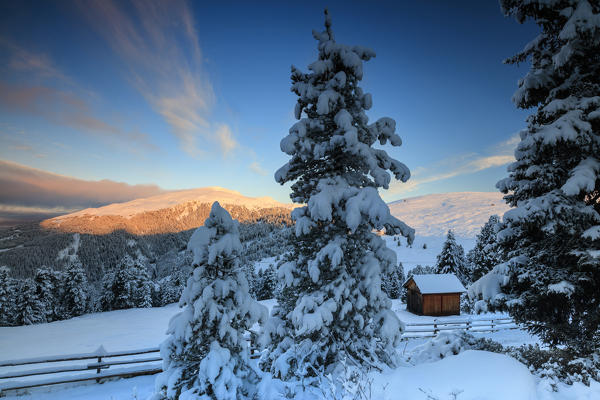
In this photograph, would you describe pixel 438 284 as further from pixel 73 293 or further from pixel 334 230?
pixel 73 293

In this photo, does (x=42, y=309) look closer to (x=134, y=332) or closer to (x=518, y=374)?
(x=134, y=332)

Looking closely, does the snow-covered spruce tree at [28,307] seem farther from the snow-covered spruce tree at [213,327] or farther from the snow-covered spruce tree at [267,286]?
the snow-covered spruce tree at [213,327]

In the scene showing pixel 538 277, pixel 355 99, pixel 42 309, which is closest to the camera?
pixel 538 277

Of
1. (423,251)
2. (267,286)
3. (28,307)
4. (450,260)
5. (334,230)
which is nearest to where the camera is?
(334,230)

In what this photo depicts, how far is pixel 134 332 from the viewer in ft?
71.9

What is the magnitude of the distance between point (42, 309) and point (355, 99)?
178 feet

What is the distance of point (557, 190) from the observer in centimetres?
639

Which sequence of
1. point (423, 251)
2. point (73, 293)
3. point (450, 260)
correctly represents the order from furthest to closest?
point (423, 251)
point (73, 293)
point (450, 260)

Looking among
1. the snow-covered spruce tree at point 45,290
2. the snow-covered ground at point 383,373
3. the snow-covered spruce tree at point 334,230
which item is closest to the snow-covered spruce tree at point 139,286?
the snow-covered spruce tree at point 45,290

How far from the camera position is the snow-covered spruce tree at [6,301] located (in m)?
36.6

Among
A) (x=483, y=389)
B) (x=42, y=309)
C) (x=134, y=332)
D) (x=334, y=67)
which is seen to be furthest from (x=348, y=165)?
(x=42, y=309)

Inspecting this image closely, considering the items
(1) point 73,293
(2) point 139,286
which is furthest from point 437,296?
(1) point 73,293

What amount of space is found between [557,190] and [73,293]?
191 ft


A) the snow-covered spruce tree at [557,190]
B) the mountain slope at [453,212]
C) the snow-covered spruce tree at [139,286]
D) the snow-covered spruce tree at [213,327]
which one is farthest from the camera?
the mountain slope at [453,212]
